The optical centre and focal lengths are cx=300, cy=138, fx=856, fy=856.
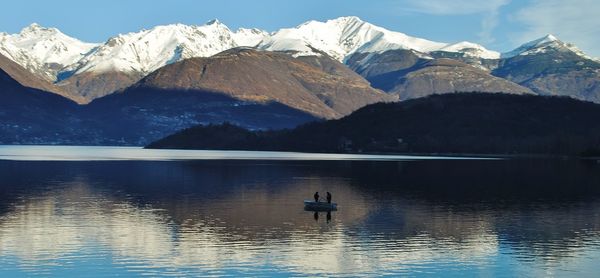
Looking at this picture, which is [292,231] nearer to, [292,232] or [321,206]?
[292,232]

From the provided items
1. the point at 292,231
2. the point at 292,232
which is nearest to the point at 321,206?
the point at 292,231

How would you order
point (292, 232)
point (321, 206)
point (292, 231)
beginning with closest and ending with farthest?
1. point (292, 232)
2. point (292, 231)
3. point (321, 206)

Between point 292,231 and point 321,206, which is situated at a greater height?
point 321,206

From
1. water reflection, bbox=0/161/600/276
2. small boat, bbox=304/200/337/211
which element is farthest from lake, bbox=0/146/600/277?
small boat, bbox=304/200/337/211

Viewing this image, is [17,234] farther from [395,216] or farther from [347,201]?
[347,201]

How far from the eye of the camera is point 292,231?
10056 centimetres

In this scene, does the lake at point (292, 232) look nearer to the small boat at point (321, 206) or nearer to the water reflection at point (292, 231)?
the water reflection at point (292, 231)

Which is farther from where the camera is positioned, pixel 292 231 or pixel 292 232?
pixel 292 231

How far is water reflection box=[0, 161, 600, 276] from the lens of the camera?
77688 mm

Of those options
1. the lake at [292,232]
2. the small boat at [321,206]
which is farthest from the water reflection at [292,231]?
the small boat at [321,206]

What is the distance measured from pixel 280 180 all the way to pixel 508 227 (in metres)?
94.4

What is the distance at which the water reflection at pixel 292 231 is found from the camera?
7769 centimetres

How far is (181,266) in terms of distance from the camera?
7575cm

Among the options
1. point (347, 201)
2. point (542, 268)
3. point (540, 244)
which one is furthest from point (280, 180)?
point (542, 268)
